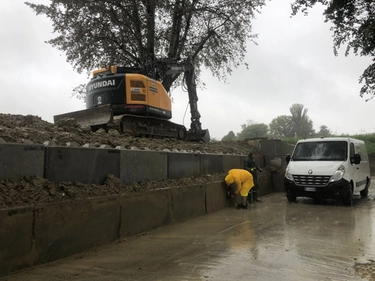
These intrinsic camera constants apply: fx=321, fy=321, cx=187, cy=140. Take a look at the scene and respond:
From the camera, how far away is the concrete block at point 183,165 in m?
7.90

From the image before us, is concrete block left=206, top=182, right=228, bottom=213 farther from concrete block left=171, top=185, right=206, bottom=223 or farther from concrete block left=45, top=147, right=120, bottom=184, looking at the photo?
concrete block left=45, top=147, right=120, bottom=184

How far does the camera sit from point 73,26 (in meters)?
15.5

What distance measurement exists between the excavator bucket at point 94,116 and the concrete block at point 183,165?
2.90m

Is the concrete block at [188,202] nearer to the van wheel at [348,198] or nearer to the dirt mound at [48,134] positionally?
the dirt mound at [48,134]

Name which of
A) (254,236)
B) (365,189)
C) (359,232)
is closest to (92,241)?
(254,236)

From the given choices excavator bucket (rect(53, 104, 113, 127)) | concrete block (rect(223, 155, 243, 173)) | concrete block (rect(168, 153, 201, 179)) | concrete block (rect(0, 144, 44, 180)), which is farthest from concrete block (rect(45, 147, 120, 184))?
concrete block (rect(223, 155, 243, 173))

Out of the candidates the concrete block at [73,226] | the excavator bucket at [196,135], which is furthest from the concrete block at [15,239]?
the excavator bucket at [196,135]

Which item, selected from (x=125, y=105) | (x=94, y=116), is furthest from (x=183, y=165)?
(x=94, y=116)

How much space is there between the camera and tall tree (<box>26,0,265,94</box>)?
15463mm

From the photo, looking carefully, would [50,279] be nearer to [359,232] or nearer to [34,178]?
[34,178]

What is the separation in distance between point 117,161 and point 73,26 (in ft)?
39.0

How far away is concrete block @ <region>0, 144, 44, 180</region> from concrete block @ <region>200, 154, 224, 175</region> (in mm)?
5551

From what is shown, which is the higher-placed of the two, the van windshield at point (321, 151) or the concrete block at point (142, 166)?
the van windshield at point (321, 151)

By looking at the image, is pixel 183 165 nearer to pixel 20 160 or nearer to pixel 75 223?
pixel 75 223
